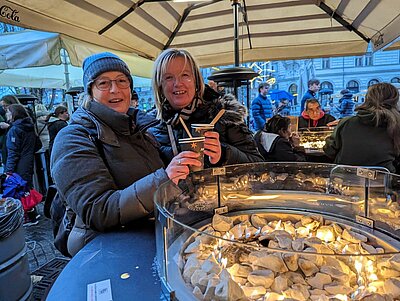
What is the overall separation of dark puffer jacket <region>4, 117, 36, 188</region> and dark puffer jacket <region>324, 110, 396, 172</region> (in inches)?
146

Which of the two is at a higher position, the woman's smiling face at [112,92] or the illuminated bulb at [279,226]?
the woman's smiling face at [112,92]

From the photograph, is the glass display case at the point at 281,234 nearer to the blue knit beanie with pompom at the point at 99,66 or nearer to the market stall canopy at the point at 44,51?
the blue knit beanie with pompom at the point at 99,66

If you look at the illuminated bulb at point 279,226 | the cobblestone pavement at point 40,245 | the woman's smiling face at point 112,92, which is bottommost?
the cobblestone pavement at point 40,245

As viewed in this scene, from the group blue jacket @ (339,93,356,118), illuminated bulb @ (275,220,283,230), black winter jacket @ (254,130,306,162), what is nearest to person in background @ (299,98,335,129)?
black winter jacket @ (254,130,306,162)

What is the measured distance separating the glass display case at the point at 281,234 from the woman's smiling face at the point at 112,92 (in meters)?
0.44

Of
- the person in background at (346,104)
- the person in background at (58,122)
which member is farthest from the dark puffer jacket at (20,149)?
the person in background at (346,104)

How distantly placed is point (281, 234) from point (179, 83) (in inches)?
35.5

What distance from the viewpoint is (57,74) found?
26.3 feet

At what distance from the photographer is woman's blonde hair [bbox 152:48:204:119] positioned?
1636 millimetres

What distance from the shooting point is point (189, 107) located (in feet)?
5.54

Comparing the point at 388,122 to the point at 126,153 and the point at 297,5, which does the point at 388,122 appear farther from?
the point at 126,153

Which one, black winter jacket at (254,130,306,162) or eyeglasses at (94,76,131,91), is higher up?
eyeglasses at (94,76,131,91)

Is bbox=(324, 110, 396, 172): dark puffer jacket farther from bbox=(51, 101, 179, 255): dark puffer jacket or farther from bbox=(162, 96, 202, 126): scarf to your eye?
bbox=(51, 101, 179, 255): dark puffer jacket

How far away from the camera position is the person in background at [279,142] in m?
3.00
